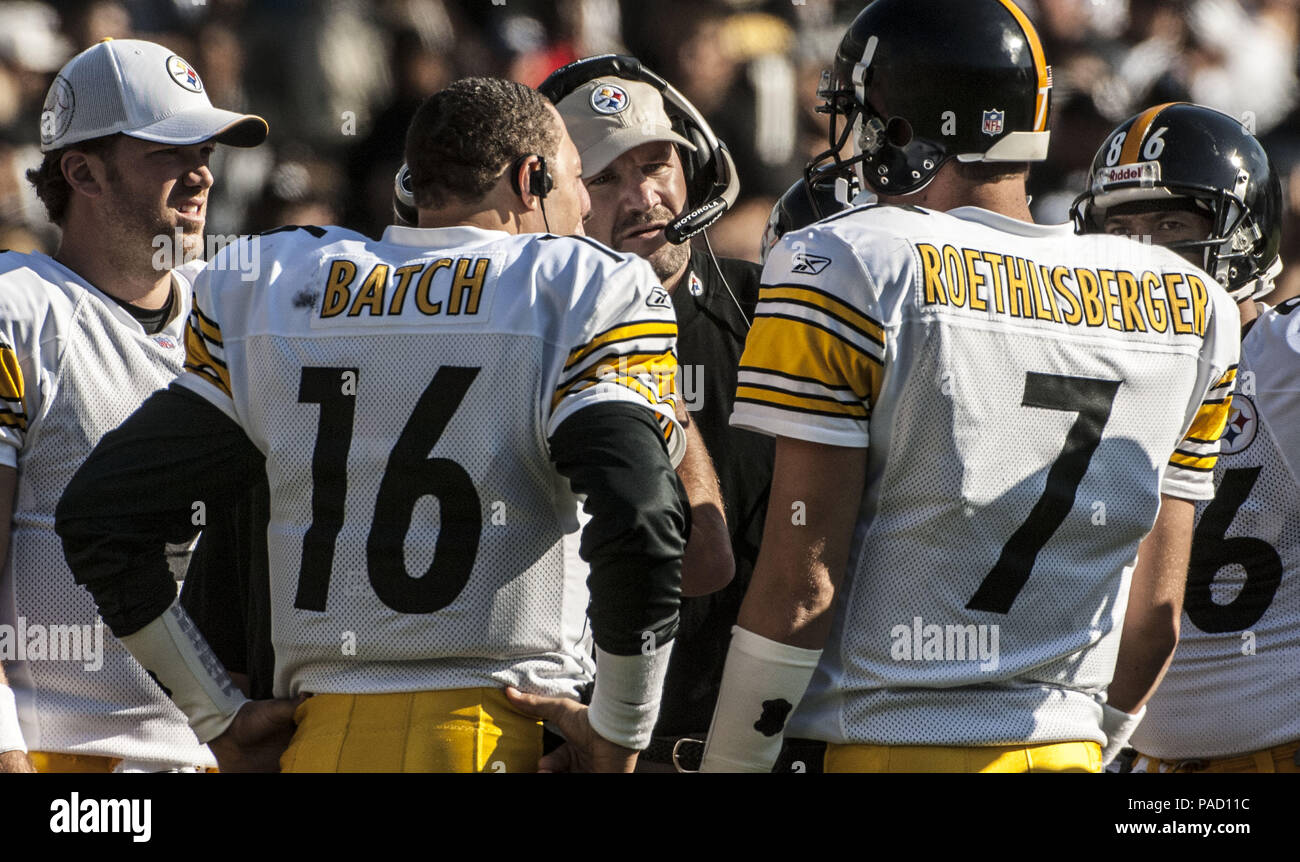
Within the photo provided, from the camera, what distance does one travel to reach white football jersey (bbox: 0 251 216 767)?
10.5 feet

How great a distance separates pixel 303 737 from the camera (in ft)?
8.41

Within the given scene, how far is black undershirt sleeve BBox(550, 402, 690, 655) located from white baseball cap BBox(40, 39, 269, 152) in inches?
69.2

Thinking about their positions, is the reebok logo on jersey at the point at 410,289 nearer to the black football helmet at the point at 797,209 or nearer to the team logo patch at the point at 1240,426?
the team logo patch at the point at 1240,426

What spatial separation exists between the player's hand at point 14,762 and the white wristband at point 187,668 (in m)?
0.57

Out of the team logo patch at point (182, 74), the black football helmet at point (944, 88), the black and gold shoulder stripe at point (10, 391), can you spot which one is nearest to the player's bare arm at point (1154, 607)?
the black football helmet at point (944, 88)

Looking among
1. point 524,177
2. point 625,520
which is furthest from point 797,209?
point 625,520

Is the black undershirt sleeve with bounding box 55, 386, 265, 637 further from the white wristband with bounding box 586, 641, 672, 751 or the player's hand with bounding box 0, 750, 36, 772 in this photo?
the white wristband with bounding box 586, 641, 672, 751

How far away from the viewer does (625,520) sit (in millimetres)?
2336

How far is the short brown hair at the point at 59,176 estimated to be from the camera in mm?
3672

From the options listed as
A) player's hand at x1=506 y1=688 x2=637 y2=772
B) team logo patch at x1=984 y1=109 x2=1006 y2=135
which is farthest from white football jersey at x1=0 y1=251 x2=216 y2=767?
team logo patch at x1=984 y1=109 x2=1006 y2=135

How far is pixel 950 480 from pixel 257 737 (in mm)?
1339

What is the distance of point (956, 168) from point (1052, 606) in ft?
2.71

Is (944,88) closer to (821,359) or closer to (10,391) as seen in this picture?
(821,359)
